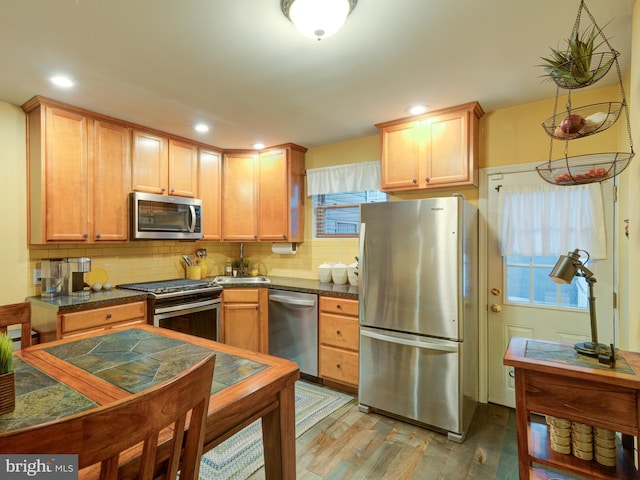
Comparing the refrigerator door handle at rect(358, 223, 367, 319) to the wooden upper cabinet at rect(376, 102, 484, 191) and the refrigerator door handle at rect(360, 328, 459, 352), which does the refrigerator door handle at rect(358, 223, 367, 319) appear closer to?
the refrigerator door handle at rect(360, 328, 459, 352)

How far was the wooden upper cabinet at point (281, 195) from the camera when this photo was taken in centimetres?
378

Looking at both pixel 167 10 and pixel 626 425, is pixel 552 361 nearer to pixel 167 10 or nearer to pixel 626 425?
pixel 626 425

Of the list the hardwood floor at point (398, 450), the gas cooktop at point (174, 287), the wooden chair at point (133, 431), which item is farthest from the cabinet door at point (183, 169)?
the wooden chair at point (133, 431)

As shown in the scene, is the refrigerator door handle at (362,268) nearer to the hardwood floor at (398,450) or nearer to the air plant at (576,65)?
the hardwood floor at (398,450)

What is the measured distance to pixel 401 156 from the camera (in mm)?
2980

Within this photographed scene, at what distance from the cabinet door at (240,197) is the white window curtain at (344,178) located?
671 millimetres

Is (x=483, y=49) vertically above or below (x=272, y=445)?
above

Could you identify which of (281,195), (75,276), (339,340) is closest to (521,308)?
(339,340)

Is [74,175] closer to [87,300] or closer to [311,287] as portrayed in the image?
[87,300]

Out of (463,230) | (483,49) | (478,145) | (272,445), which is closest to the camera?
(272,445)

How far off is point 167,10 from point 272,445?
6.47ft

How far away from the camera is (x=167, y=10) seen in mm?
1594

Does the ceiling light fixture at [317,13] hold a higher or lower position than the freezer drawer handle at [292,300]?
higher

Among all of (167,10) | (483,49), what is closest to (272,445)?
(167,10)
